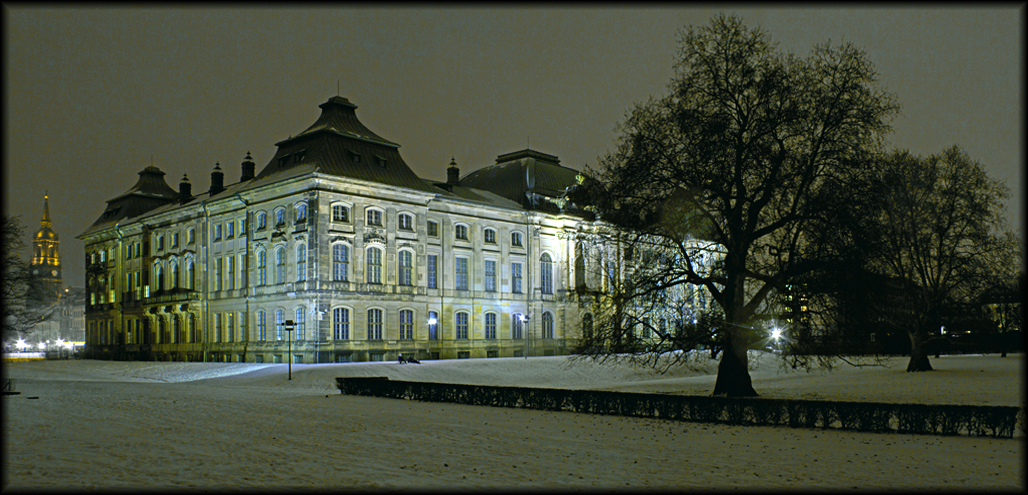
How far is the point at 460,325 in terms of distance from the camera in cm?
5878

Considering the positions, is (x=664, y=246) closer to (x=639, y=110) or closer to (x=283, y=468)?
(x=639, y=110)

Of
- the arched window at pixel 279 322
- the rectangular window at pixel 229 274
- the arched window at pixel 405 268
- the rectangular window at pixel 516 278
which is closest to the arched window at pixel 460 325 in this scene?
the arched window at pixel 405 268

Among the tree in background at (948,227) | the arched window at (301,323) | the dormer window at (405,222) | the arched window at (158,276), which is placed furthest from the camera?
the arched window at (158,276)

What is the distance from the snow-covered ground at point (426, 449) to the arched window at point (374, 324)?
24324 mm

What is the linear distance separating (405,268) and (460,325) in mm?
6468

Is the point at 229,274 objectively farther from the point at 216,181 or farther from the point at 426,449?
the point at 426,449

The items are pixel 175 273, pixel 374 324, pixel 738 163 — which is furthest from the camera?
pixel 175 273

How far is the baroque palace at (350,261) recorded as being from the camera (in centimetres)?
5112

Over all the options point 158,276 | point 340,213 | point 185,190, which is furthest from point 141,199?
point 340,213

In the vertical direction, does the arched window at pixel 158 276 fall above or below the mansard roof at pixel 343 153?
below

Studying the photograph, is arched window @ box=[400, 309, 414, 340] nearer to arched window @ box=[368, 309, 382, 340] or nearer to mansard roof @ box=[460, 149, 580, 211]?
arched window @ box=[368, 309, 382, 340]

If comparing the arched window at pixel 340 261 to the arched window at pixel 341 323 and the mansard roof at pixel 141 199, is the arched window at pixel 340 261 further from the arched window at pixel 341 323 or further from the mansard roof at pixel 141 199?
the mansard roof at pixel 141 199

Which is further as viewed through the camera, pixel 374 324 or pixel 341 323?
pixel 374 324

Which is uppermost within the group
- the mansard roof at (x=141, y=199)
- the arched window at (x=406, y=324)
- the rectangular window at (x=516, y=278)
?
the mansard roof at (x=141, y=199)
